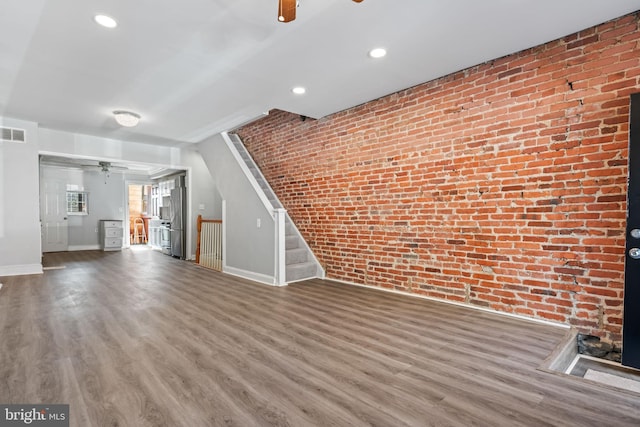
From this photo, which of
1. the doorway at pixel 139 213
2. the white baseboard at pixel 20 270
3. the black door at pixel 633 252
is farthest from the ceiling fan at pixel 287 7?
the doorway at pixel 139 213

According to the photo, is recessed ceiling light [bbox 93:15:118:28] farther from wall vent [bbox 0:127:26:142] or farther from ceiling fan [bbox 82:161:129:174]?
ceiling fan [bbox 82:161:129:174]

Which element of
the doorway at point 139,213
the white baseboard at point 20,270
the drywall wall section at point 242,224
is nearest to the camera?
the drywall wall section at point 242,224

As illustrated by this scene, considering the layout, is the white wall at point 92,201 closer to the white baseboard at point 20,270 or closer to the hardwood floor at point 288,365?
the white baseboard at point 20,270

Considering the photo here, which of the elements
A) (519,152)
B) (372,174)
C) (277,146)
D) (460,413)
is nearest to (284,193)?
(277,146)

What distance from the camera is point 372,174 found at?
4.44 meters

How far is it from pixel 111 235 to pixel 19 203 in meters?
4.43

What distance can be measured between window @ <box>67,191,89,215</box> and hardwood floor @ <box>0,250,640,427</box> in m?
6.67

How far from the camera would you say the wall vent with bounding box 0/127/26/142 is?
519 cm

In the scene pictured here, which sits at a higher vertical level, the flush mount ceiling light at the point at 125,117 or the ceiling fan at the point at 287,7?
the flush mount ceiling light at the point at 125,117

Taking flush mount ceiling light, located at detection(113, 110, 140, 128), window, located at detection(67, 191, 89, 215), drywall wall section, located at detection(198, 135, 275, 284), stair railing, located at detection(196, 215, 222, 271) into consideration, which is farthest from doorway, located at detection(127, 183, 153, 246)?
flush mount ceiling light, located at detection(113, 110, 140, 128)

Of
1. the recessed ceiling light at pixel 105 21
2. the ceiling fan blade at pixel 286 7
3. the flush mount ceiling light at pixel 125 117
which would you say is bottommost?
the ceiling fan blade at pixel 286 7

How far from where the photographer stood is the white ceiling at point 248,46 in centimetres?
243

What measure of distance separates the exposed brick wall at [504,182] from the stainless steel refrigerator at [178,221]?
4416 millimetres

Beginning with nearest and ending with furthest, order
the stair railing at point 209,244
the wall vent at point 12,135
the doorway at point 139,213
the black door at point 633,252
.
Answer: the black door at point 633,252 < the wall vent at point 12,135 < the stair railing at point 209,244 < the doorway at point 139,213
